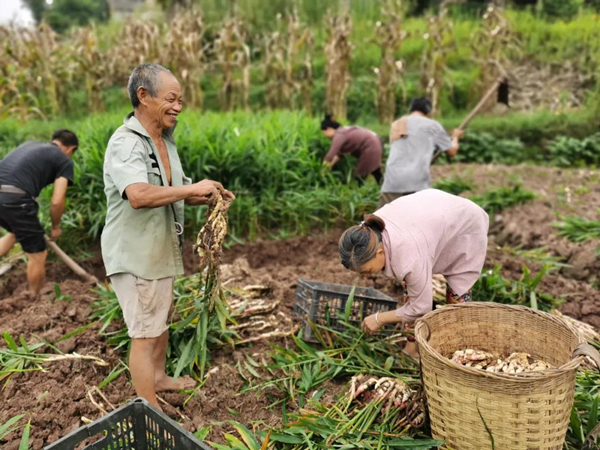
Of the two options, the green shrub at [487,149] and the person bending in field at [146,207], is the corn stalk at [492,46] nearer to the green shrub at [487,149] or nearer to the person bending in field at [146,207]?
the green shrub at [487,149]

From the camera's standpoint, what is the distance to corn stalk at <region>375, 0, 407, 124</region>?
10.6 metres

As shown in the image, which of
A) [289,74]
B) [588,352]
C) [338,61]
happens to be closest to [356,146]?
[588,352]

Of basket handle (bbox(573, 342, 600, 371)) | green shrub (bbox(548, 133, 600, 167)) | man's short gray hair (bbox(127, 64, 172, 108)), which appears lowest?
green shrub (bbox(548, 133, 600, 167))

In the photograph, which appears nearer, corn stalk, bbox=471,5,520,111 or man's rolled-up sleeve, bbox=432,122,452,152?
man's rolled-up sleeve, bbox=432,122,452,152

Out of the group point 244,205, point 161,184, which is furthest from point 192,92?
point 161,184

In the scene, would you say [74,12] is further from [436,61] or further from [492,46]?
[492,46]

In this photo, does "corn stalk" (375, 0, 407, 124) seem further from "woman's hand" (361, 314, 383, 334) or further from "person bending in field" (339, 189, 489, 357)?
"woman's hand" (361, 314, 383, 334)

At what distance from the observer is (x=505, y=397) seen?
2.10 metres

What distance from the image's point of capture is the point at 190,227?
5.61m

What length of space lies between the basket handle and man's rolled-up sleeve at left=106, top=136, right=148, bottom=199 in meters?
1.98

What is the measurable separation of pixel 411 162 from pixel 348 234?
2710 mm

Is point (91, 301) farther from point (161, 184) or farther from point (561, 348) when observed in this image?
point (561, 348)

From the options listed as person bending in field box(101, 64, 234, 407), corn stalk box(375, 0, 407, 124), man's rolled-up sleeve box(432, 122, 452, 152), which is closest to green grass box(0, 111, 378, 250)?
man's rolled-up sleeve box(432, 122, 452, 152)

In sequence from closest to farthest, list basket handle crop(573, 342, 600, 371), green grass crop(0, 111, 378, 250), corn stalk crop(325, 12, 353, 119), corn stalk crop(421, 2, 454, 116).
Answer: basket handle crop(573, 342, 600, 371)
green grass crop(0, 111, 378, 250)
corn stalk crop(325, 12, 353, 119)
corn stalk crop(421, 2, 454, 116)
